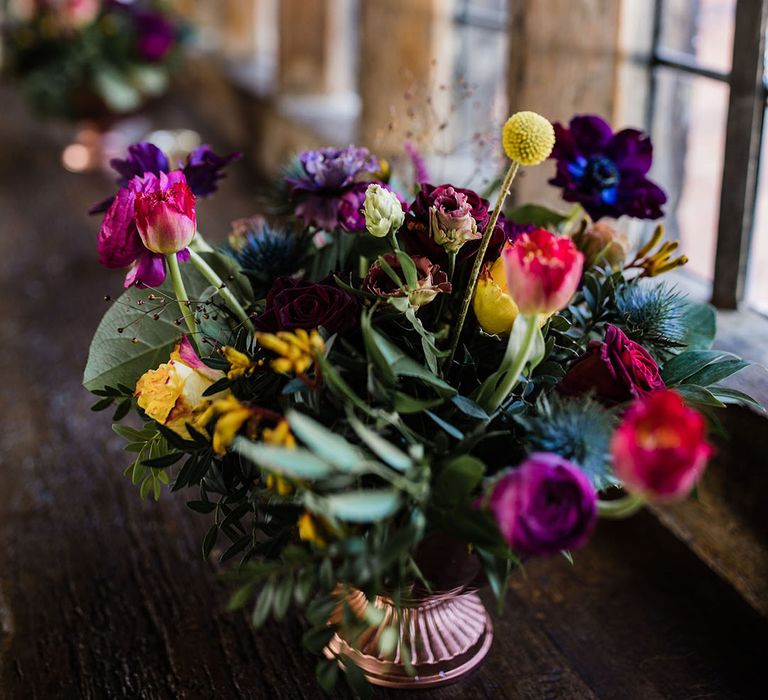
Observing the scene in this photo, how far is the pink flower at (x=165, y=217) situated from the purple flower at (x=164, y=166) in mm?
98

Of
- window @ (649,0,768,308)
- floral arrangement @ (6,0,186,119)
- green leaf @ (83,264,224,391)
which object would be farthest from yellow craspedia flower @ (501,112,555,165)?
floral arrangement @ (6,0,186,119)

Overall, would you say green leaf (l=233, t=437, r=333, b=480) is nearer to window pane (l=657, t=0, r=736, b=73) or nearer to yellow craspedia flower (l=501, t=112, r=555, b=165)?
yellow craspedia flower (l=501, t=112, r=555, b=165)

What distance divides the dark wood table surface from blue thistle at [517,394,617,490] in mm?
269

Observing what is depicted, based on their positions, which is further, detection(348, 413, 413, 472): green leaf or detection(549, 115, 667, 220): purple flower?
detection(549, 115, 667, 220): purple flower

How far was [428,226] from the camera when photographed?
26.5 inches

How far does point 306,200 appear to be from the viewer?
0.78 meters

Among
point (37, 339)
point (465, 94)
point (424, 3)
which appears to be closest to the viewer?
point (465, 94)

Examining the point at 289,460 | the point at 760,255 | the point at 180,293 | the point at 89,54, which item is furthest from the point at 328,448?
the point at 89,54

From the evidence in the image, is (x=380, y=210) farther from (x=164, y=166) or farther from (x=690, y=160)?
(x=690, y=160)

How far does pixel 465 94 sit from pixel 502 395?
37cm

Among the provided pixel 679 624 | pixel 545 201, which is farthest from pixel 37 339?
pixel 679 624

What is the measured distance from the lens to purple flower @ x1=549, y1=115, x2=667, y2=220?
2.61ft

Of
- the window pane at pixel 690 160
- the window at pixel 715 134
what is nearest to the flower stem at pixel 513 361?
the window at pixel 715 134

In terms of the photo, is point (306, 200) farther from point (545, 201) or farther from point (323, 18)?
point (323, 18)
